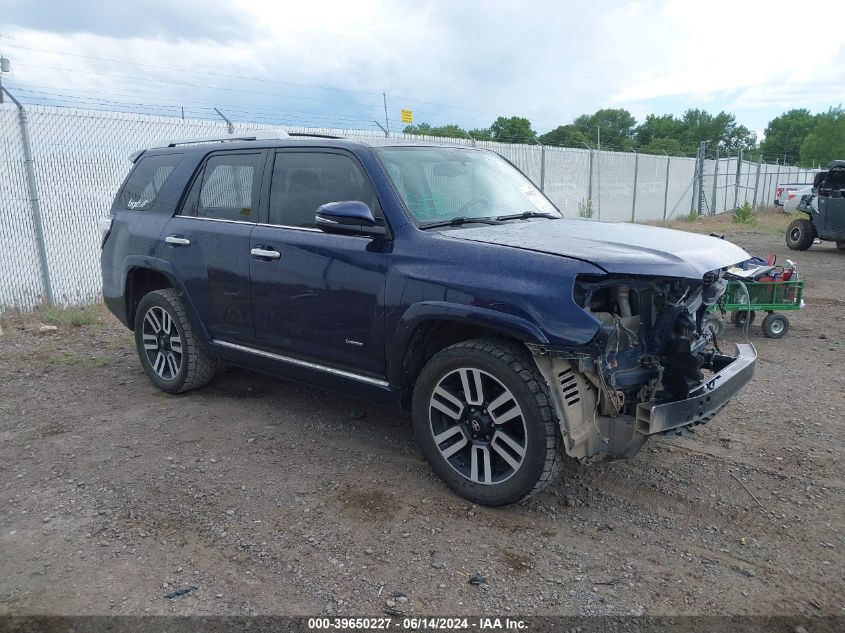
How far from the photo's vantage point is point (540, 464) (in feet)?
10.7

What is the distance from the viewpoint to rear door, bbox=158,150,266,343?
454 centimetres

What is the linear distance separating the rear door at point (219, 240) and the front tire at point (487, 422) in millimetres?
1594

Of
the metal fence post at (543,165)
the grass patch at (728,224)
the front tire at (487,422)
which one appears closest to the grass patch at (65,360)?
the front tire at (487,422)

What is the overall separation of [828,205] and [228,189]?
13860 millimetres

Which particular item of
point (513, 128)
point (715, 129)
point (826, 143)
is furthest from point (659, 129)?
point (513, 128)

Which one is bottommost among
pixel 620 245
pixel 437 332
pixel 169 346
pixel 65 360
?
pixel 65 360

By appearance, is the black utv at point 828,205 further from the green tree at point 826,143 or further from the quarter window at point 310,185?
the green tree at point 826,143

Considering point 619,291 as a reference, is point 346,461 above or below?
below

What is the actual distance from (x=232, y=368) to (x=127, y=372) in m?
1.02

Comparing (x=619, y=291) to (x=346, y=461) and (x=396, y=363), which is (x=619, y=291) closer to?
(x=396, y=363)

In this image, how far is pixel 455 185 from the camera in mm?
4266

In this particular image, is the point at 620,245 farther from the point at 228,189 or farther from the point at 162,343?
the point at 162,343

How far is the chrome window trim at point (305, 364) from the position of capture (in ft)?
13.0

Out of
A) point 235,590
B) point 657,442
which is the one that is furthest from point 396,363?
point 657,442
